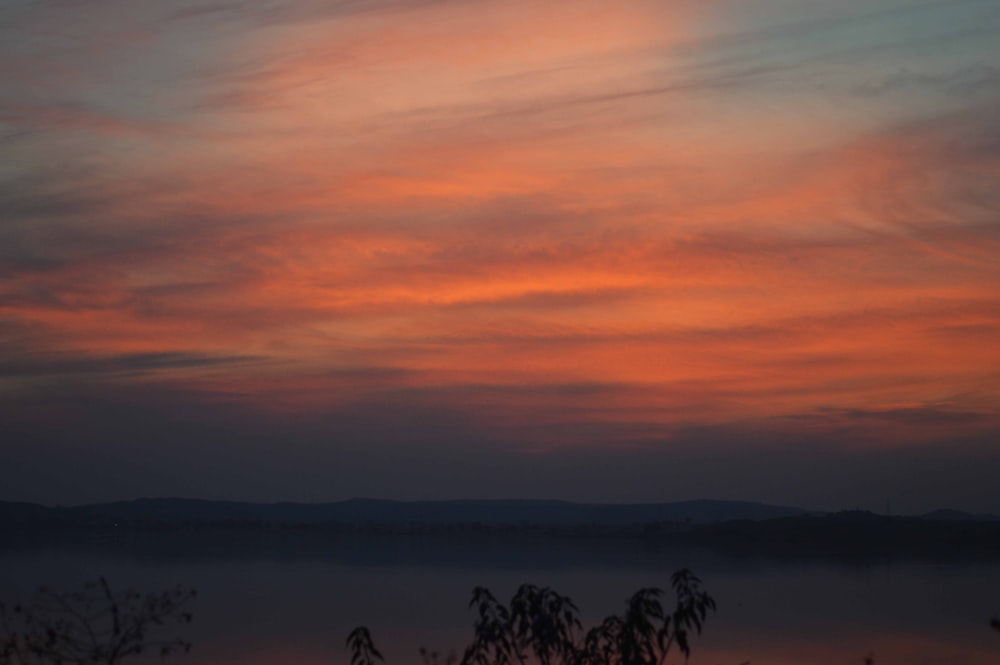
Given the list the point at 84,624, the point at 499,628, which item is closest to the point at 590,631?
the point at 499,628

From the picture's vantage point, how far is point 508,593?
32.5m

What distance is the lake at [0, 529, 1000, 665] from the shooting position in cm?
2258

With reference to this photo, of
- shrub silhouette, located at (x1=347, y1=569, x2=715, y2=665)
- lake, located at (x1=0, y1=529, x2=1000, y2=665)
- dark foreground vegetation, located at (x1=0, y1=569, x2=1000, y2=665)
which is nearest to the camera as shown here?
dark foreground vegetation, located at (x1=0, y1=569, x2=1000, y2=665)

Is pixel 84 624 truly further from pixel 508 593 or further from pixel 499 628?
pixel 508 593

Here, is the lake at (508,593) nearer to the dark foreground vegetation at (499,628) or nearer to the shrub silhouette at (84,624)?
the dark foreground vegetation at (499,628)

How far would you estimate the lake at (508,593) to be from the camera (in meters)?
22.6

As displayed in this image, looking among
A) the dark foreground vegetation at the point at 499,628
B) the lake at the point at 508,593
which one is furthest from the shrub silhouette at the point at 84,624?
the lake at the point at 508,593

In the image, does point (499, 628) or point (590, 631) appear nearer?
point (590, 631)

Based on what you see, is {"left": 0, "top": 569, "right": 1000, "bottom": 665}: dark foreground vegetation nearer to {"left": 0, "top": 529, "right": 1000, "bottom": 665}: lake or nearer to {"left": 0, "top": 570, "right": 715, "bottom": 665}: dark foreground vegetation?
{"left": 0, "top": 570, "right": 715, "bottom": 665}: dark foreground vegetation

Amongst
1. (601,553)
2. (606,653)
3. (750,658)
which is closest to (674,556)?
(601,553)

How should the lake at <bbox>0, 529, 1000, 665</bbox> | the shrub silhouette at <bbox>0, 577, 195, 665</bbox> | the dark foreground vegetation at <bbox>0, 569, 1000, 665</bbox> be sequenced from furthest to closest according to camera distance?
the lake at <bbox>0, 529, 1000, 665</bbox>, the dark foreground vegetation at <bbox>0, 569, 1000, 665</bbox>, the shrub silhouette at <bbox>0, 577, 195, 665</bbox>

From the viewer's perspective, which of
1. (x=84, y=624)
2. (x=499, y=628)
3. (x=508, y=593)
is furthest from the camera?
(x=508, y=593)

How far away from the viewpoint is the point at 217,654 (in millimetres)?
21344

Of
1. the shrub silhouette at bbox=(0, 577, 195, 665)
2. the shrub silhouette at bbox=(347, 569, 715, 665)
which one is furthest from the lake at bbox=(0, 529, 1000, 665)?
the shrub silhouette at bbox=(0, 577, 195, 665)
